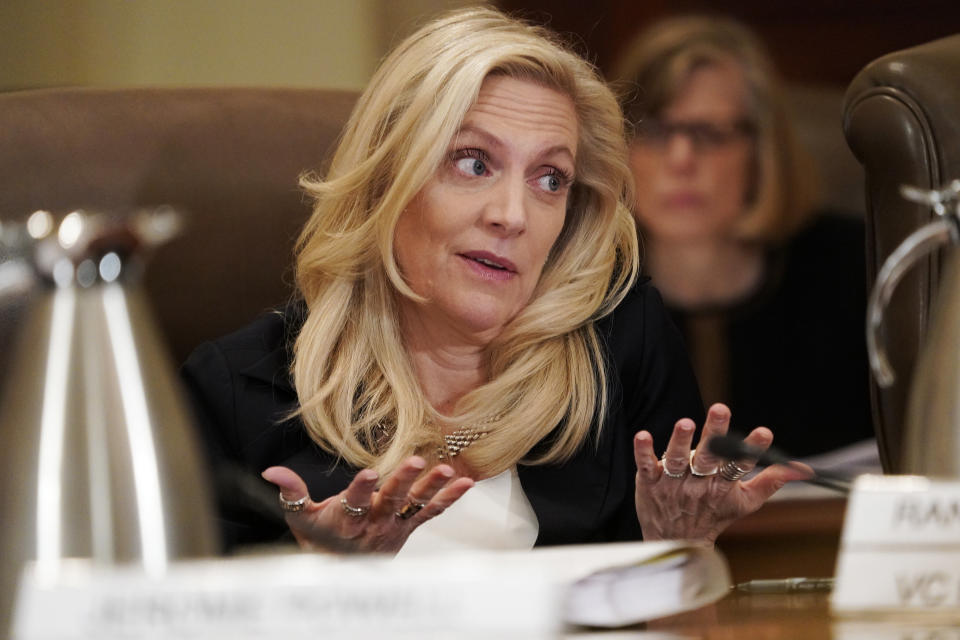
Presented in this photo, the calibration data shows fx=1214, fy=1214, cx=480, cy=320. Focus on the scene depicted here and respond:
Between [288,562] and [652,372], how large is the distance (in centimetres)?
101

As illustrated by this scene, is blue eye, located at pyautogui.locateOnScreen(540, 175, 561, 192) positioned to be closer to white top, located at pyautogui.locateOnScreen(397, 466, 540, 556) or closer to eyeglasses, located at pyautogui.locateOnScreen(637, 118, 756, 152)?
white top, located at pyautogui.locateOnScreen(397, 466, 540, 556)

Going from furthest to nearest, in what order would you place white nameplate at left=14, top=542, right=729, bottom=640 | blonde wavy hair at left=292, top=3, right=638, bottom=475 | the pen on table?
blonde wavy hair at left=292, top=3, right=638, bottom=475
the pen on table
white nameplate at left=14, top=542, right=729, bottom=640

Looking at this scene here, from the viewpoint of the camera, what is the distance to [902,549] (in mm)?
596

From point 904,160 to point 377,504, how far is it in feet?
2.21

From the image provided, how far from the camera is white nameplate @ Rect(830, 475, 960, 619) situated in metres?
0.60

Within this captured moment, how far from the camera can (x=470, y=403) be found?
4.63 feet

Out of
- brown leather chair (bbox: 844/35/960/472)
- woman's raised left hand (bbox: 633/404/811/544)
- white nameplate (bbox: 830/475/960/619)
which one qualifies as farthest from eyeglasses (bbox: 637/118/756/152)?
white nameplate (bbox: 830/475/960/619)

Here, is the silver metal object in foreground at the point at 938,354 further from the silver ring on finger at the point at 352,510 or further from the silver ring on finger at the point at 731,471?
the silver ring on finger at the point at 352,510

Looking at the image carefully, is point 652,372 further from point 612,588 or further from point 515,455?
point 612,588

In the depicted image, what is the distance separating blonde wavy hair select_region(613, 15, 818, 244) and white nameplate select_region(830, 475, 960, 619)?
240 cm

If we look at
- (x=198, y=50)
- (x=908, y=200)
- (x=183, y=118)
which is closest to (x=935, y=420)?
(x=908, y=200)

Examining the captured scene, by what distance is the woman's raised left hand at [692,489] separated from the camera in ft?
3.15

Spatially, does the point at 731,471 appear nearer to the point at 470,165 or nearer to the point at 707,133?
the point at 470,165

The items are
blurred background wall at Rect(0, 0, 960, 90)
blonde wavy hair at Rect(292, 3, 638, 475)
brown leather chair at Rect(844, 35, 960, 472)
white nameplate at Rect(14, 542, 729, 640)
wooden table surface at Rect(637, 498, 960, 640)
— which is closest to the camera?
white nameplate at Rect(14, 542, 729, 640)
